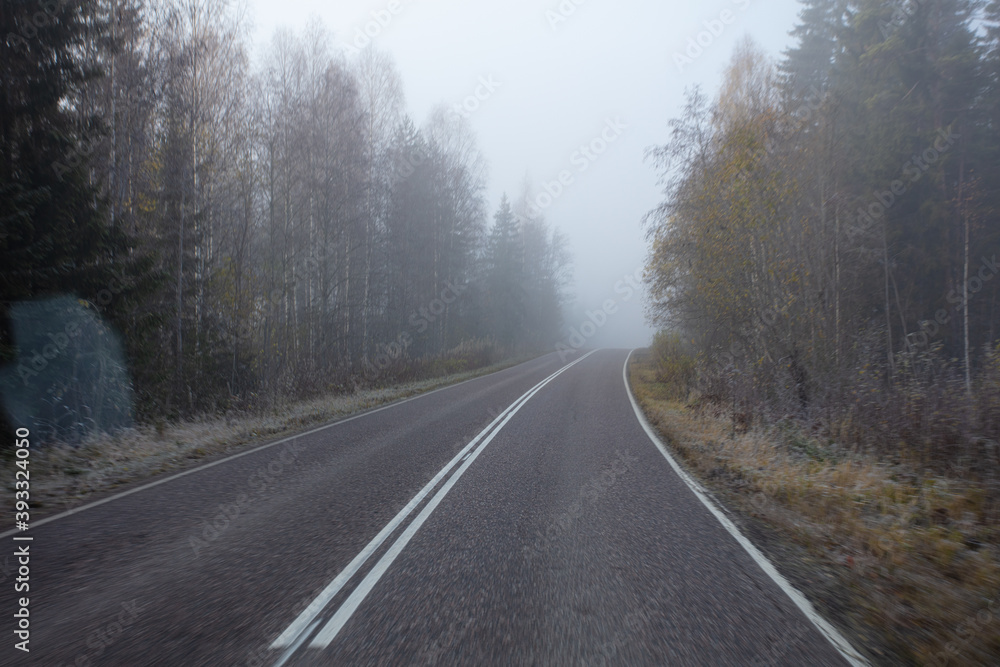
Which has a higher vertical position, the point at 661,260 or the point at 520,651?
the point at 661,260

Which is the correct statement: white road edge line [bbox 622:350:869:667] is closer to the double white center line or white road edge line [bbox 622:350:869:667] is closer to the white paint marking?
the double white center line

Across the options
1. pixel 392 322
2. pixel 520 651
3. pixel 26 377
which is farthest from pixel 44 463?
pixel 392 322

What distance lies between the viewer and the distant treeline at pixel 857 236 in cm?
913

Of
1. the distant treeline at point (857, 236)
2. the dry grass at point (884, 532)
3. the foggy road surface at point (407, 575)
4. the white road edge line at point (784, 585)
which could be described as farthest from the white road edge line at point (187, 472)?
the distant treeline at point (857, 236)

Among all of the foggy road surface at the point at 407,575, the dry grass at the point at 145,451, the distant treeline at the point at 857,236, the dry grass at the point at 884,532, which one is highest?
the distant treeline at the point at 857,236

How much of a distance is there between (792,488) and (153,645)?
6.32 meters

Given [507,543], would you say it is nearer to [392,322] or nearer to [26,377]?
[26,377]

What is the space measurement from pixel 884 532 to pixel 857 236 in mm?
12821

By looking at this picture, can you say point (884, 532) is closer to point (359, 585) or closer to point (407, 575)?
point (407, 575)

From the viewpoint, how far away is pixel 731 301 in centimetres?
1188

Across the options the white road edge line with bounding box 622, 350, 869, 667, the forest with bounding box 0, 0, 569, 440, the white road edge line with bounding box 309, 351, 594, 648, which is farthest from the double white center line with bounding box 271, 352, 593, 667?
the forest with bounding box 0, 0, 569, 440

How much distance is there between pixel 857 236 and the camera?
14.4m

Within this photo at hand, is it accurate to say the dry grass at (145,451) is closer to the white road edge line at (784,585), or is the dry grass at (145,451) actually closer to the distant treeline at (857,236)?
the white road edge line at (784,585)

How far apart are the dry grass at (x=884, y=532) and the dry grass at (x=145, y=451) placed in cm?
726
